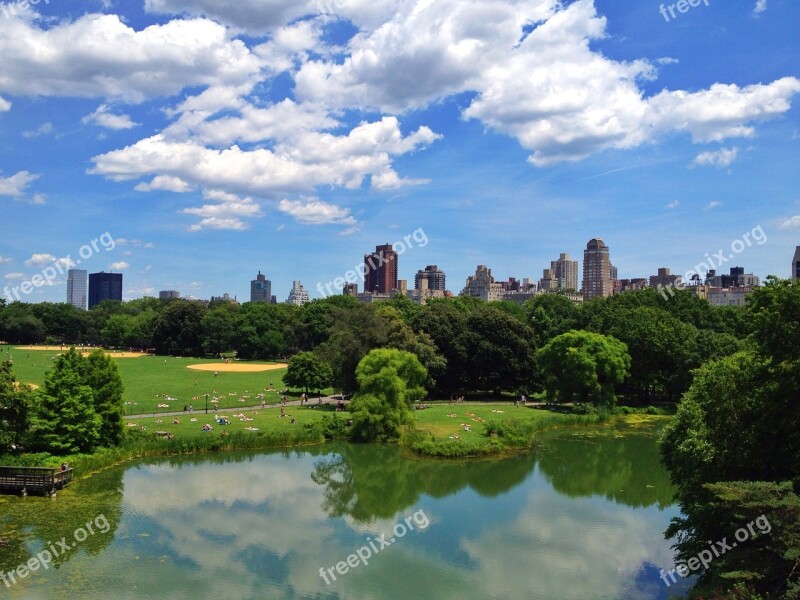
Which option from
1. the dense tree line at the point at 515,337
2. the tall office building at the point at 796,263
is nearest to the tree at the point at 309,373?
the dense tree line at the point at 515,337

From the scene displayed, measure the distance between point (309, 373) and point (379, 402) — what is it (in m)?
16.0

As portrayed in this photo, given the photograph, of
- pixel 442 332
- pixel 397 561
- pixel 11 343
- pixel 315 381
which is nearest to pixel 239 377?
pixel 315 381

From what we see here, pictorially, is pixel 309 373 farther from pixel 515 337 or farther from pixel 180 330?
pixel 180 330

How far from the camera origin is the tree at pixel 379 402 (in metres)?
40.4

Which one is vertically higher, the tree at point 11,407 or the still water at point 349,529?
the tree at point 11,407

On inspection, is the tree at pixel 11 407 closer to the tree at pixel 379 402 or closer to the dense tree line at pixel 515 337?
the tree at pixel 379 402

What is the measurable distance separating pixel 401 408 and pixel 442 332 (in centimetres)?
1583

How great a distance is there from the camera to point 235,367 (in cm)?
8262

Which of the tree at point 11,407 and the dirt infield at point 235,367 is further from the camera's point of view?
the dirt infield at point 235,367

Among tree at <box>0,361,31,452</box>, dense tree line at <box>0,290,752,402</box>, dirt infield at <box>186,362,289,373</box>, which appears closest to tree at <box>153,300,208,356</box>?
dirt infield at <box>186,362,289,373</box>

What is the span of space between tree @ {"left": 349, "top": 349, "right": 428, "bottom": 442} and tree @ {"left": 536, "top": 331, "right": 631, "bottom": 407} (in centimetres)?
1615

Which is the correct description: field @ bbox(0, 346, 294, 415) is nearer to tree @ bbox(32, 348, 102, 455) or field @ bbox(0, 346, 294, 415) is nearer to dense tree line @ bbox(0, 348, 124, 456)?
dense tree line @ bbox(0, 348, 124, 456)

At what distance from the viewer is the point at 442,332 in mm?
56312

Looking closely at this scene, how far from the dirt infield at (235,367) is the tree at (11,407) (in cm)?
4679
